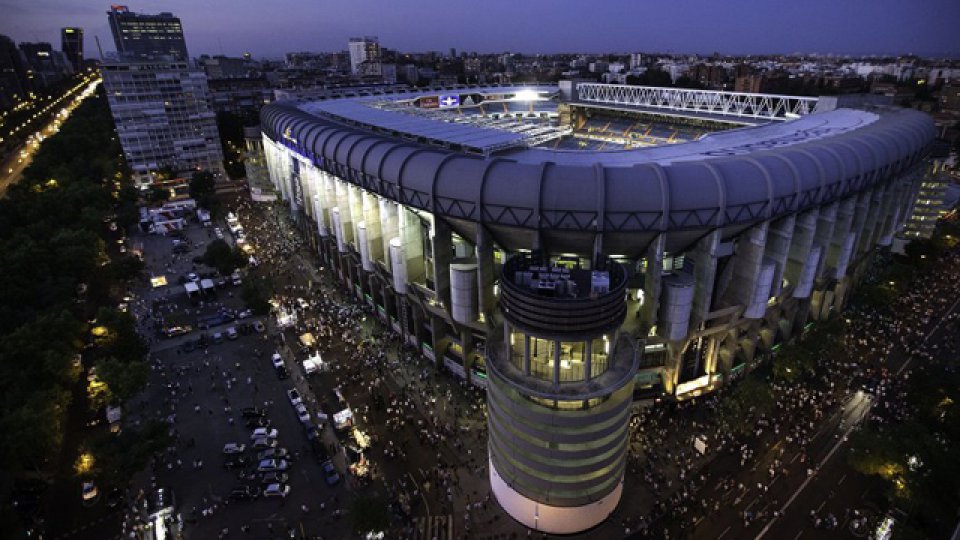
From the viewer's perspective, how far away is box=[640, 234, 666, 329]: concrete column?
1576 inches

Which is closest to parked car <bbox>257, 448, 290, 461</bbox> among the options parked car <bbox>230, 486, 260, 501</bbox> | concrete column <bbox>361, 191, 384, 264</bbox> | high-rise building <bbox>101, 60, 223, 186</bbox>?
parked car <bbox>230, 486, 260, 501</bbox>

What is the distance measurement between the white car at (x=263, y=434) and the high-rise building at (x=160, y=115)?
108 metres

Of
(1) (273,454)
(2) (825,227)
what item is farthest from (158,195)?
(2) (825,227)

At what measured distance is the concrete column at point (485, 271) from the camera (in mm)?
42406

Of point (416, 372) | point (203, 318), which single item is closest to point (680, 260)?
point (416, 372)

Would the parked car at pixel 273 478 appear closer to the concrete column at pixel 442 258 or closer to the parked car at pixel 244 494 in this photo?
the parked car at pixel 244 494

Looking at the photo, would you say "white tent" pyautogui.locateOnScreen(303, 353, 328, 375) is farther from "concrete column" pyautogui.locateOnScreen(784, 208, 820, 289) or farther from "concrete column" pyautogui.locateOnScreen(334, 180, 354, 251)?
"concrete column" pyautogui.locateOnScreen(784, 208, 820, 289)

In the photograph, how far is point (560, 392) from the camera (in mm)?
32125

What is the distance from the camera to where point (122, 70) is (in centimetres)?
11569

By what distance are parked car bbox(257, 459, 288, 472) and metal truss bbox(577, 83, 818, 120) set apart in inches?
3173

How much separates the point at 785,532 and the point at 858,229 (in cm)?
3519

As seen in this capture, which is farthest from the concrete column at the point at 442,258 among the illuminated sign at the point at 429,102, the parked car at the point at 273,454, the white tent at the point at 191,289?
the illuminated sign at the point at 429,102

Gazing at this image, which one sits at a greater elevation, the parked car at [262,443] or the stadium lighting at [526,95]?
the stadium lighting at [526,95]

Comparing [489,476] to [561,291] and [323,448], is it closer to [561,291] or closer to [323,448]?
[323,448]
